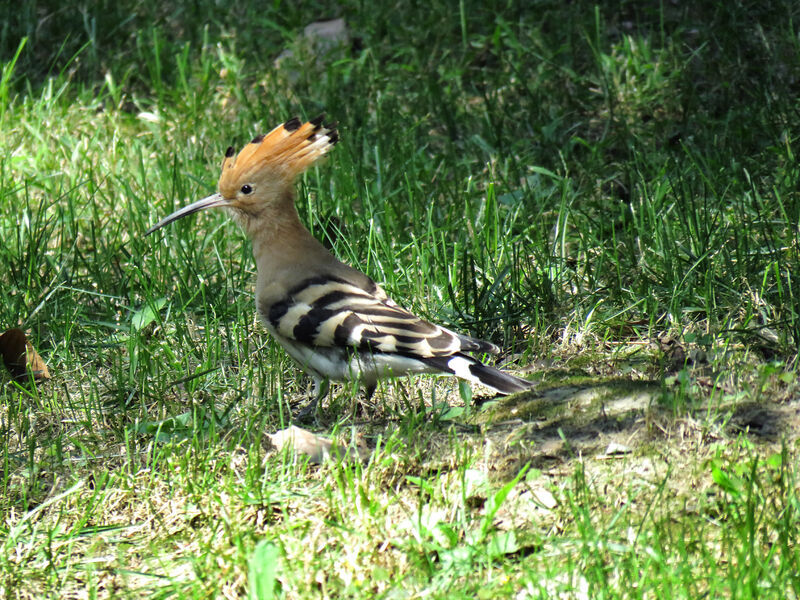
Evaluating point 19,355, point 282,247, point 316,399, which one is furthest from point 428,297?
point 19,355

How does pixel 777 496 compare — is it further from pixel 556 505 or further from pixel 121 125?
pixel 121 125

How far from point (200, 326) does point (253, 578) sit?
188cm

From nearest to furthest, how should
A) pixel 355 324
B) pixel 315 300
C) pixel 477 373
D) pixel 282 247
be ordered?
pixel 477 373, pixel 355 324, pixel 315 300, pixel 282 247

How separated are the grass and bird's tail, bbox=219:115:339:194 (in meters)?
0.52

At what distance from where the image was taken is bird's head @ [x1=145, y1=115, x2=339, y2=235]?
13.3 ft

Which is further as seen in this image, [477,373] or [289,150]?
[289,150]

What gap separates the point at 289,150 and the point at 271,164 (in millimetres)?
87

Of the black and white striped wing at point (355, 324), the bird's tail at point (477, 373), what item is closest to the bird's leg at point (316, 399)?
the black and white striped wing at point (355, 324)

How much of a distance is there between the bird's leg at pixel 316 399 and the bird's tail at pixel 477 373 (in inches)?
15.8

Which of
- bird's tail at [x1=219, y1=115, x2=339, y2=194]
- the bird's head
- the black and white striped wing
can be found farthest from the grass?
bird's tail at [x1=219, y1=115, x2=339, y2=194]

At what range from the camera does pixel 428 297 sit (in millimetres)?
4188

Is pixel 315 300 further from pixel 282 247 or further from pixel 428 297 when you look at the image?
pixel 428 297

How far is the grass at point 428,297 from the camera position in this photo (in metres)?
2.75

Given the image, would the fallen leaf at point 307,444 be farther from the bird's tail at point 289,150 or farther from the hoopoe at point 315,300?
the bird's tail at point 289,150
